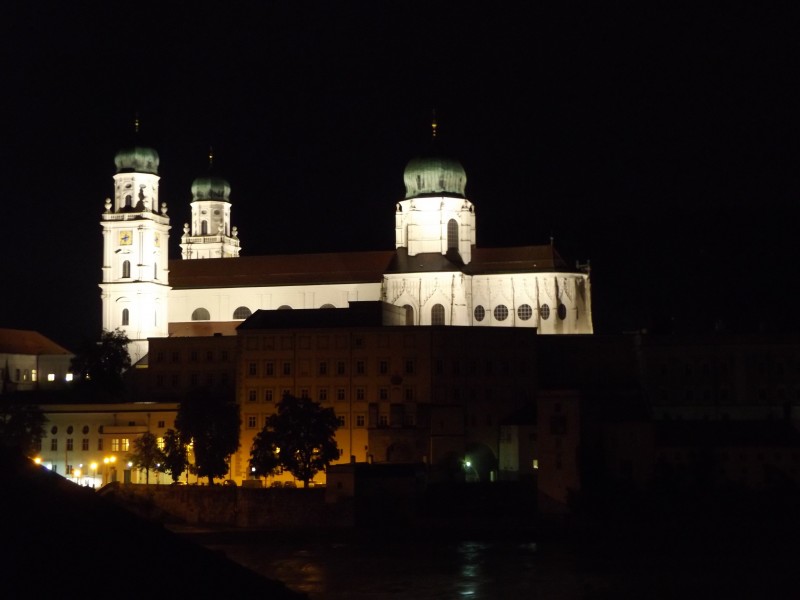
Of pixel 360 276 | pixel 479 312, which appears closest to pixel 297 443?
pixel 479 312

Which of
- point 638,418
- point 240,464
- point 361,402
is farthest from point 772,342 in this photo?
point 240,464

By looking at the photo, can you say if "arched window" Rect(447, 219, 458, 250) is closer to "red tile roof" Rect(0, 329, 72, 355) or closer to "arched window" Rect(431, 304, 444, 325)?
"arched window" Rect(431, 304, 444, 325)

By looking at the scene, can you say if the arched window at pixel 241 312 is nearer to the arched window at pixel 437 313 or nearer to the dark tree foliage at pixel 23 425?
the arched window at pixel 437 313

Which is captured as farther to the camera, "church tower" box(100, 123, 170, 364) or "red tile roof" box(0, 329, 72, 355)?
"red tile roof" box(0, 329, 72, 355)

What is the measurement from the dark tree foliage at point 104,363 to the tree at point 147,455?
11.6m

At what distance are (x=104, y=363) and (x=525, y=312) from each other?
26.1 m

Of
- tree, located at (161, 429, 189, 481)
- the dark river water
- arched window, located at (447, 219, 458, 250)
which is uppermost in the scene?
arched window, located at (447, 219, 458, 250)

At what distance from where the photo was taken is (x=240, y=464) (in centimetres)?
7856

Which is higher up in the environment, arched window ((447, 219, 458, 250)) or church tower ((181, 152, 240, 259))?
church tower ((181, 152, 240, 259))

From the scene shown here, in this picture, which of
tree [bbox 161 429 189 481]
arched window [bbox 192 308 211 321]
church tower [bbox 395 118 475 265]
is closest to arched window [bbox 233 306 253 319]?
arched window [bbox 192 308 211 321]

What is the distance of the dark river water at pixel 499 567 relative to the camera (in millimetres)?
57531

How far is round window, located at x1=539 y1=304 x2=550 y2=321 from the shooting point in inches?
3634

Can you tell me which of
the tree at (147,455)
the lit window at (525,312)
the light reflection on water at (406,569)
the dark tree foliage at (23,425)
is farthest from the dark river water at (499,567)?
the lit window at (525,312)

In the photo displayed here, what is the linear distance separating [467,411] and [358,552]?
49.3ft
